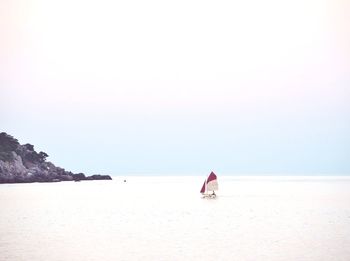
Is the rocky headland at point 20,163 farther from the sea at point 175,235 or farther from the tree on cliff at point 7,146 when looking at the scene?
the sea at point 175,235

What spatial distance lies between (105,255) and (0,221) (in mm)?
26437

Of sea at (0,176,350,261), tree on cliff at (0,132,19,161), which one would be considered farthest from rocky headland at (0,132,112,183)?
sea at (0,176,350,261)

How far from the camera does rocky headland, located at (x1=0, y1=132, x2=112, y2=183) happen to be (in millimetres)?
165750

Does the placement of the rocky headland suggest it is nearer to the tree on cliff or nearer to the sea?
the tree on cliff

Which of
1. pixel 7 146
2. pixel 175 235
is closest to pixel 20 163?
pixel 7 146

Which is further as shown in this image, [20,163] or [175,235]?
[20,163]

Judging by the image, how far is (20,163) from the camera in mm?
170750

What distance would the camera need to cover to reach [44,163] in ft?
610

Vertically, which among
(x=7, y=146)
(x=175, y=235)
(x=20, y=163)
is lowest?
(x=175, y=235)

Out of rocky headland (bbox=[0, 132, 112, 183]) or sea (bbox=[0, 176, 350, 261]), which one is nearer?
sea (bbox=[0, 176, 350, 261])

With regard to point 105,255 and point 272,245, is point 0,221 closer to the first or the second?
point 105,255

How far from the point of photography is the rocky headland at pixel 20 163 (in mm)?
165750

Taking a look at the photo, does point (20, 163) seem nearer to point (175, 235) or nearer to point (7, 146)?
point (7, 146)

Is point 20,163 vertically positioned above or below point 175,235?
above
